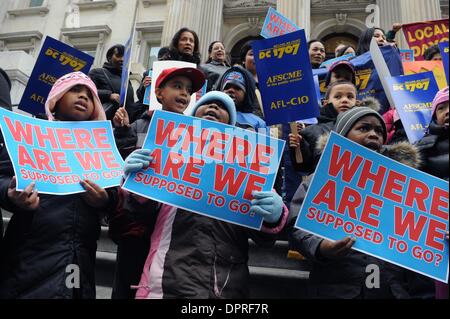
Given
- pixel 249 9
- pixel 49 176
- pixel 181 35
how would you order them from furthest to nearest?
1. pixel 249 9
2. pixel 181 35
3. pixel 49 176

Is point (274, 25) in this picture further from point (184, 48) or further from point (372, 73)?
point (372, 73)

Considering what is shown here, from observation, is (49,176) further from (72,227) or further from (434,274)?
(434,274)

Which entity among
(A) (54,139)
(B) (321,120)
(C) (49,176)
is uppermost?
(B) (321,120)

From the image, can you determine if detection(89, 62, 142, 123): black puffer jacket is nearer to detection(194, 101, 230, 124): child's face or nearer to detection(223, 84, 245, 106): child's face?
detection(223, 84, 245, 106): child's face

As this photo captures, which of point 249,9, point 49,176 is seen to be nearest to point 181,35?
point 49,176

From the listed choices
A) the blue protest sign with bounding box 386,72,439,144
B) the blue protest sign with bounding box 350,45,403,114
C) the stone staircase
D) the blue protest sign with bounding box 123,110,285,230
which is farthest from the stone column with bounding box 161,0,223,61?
the blue protest sign with bounding box 123,110,285,230

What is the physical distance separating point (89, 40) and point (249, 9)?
7.70 m

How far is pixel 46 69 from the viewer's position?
422 cm

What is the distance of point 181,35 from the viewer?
15.5 feet

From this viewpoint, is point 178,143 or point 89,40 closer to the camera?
point 178,143

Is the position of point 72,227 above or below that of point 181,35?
below

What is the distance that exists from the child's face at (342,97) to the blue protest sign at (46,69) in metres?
2.64

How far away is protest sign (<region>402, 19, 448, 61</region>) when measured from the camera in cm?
454

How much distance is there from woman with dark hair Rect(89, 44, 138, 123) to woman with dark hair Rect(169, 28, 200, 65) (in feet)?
2.10
